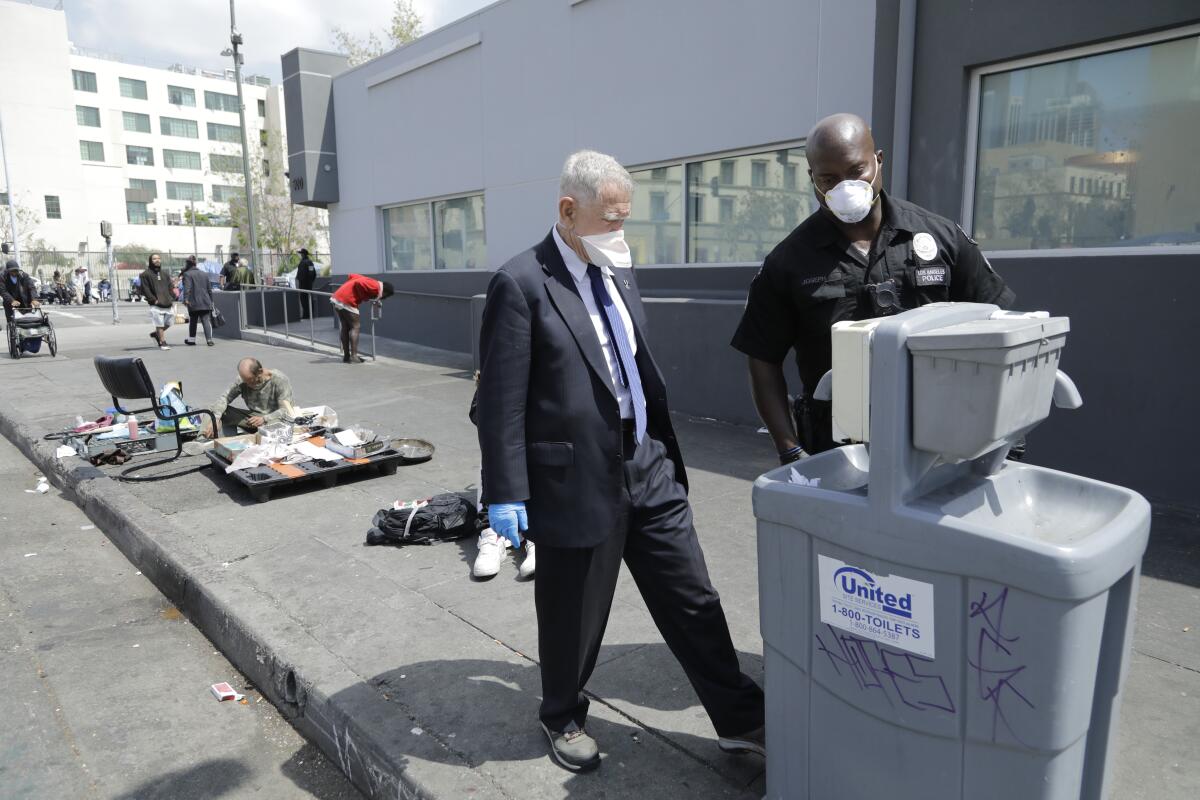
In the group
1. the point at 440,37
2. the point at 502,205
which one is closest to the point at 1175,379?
the point at 502,205

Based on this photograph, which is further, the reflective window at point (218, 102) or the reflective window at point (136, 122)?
the reflective window at point (218, 102)

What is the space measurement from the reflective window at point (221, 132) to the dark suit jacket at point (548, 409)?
274 feet

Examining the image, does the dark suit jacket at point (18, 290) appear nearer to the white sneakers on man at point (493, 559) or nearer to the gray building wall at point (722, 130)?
the gray building wall at point (722, 130)

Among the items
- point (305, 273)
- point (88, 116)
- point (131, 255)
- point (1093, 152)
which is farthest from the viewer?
point (88, 116)

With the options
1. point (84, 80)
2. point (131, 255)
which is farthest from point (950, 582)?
point (84, 80)

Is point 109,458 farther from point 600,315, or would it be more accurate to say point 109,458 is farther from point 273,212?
point 273,212

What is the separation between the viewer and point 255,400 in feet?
25.4

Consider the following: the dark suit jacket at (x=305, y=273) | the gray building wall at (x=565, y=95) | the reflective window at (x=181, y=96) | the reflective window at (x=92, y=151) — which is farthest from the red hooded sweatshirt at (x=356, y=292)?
the reflective window at (x=181, y=96)

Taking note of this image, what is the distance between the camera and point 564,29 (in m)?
10.3

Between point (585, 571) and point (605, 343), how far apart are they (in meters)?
0.70

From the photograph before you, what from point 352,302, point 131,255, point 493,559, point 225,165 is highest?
point 225,165

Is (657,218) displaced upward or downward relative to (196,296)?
upward

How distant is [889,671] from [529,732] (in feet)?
4.99

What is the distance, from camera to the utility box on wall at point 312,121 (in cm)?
1562
